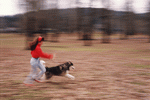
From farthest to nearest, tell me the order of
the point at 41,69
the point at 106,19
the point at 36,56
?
the point at 106,19, the point at 41,69, the point at 36,56

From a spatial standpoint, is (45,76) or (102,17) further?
(102,17)

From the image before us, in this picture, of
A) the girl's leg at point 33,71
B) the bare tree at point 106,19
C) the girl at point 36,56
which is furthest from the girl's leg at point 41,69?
the bare tree at point 106,19

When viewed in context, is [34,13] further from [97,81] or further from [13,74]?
[97,81]

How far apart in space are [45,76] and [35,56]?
912 millimetres

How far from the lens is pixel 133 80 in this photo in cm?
559

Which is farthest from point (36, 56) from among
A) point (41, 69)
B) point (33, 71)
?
point (33, 71)

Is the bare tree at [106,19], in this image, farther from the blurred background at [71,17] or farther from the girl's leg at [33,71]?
the girl's leg at [33,71]

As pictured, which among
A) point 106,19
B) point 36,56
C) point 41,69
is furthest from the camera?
point 106,19

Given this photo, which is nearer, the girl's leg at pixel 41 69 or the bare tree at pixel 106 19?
the girl's leg at pixel 41 69

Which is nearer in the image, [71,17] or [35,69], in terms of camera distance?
[35,69]

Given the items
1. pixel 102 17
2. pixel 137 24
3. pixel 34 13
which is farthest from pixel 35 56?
pixel 137 24

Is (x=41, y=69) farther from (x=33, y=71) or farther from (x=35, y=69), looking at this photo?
(x=33, y=71)

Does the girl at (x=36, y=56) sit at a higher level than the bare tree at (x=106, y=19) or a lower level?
lower

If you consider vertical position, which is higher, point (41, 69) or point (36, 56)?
A: point (36, 56)
